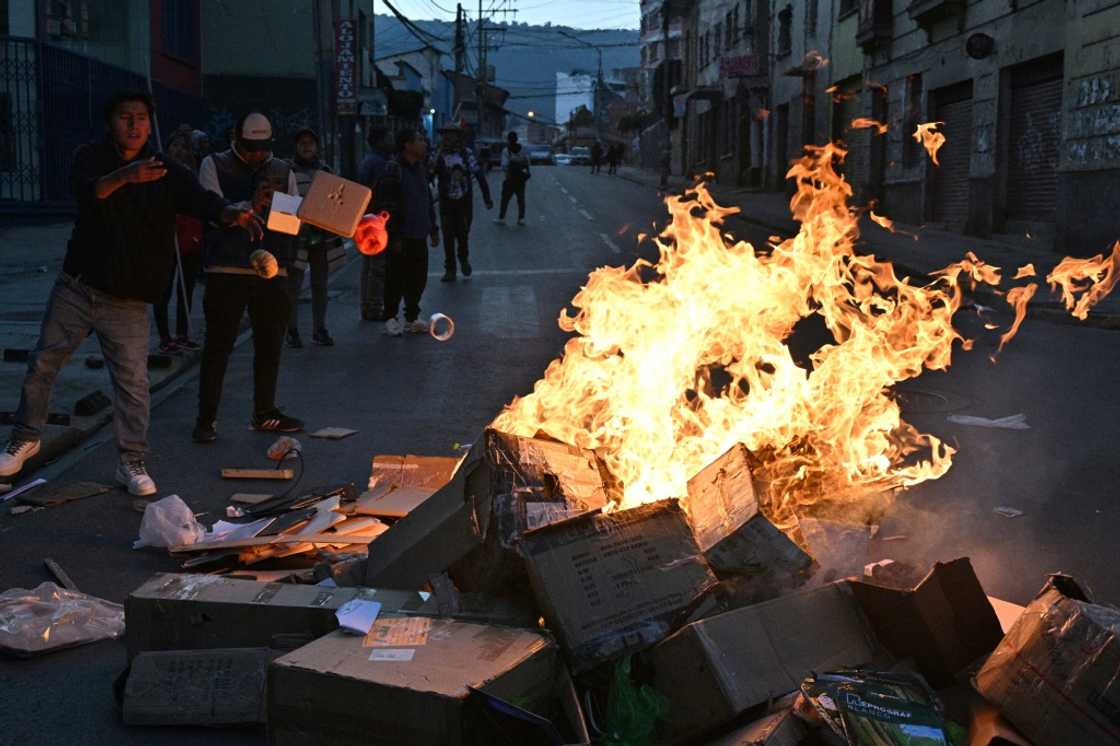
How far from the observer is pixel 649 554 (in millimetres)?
3908

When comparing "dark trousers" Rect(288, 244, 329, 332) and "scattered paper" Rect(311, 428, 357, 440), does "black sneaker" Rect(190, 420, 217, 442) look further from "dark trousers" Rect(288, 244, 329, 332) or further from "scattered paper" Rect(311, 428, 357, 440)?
"dark trousers" Rect(288, 244, 329, 332)

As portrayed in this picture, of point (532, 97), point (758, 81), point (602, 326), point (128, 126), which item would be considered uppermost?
point (532, 97)

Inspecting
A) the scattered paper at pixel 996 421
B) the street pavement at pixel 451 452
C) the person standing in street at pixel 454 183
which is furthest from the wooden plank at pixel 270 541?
the person standing in street at pixel 454 183

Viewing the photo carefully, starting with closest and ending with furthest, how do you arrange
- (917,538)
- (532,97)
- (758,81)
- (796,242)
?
(917,538) < (796,242) < (758,81) < (532,97)

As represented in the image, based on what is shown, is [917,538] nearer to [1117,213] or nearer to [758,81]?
[1117,213]

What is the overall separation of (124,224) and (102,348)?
26.2 inches

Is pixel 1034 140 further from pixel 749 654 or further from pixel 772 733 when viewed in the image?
pixel 772 733

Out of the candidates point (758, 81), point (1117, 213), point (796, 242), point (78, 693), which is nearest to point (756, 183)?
point (758, 81)

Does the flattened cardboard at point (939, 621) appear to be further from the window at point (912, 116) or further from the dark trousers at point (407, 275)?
the window at point (912, 116)

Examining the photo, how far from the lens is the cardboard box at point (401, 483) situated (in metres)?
5.60

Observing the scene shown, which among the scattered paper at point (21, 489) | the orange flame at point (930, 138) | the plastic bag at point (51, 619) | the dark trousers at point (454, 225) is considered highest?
the orange flame at point (930, 138)

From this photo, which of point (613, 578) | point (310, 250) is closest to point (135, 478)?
point (613, 578)

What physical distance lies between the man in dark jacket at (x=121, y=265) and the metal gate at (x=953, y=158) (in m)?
19.6

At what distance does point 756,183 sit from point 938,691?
40840mm
